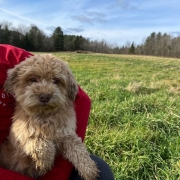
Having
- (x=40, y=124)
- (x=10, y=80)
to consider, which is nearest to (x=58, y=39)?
(x=10, y=80)

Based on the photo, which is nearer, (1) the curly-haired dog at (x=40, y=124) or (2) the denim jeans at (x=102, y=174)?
(1) the curly-haired dog at (x=40, y=124)

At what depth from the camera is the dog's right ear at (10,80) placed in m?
2.65

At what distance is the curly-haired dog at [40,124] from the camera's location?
2477 mm

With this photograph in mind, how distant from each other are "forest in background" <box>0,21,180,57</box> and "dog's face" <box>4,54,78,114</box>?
6821 cm

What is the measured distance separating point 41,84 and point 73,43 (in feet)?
280

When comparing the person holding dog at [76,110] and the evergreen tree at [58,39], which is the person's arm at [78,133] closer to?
the person holding dog at [76,110]

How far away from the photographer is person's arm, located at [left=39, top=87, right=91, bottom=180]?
8.20 ft

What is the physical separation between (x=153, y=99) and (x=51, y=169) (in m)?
4.55

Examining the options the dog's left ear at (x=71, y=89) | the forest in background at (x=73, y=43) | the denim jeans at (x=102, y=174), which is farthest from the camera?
the forest in background at (x=73, y=43)

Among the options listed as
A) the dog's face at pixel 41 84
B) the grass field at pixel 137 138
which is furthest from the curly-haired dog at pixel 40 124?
the grass field at pixel 137 138

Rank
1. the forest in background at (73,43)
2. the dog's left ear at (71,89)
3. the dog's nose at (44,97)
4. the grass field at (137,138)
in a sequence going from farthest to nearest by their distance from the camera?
1. the forest in background at (73,43)
2. the grass field at (137,138)
3. the dog's left ear at (71,89)
4. the dog's nose at (44,97)

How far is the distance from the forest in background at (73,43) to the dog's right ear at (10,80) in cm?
6818

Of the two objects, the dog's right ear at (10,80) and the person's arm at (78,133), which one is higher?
the dog's right ear at (10,80)

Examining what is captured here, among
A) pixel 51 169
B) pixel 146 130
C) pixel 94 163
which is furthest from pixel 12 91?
pixel 146 130
